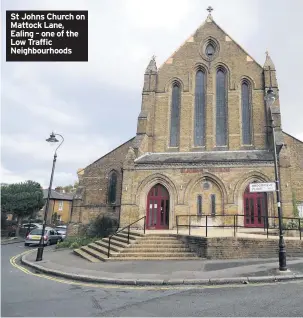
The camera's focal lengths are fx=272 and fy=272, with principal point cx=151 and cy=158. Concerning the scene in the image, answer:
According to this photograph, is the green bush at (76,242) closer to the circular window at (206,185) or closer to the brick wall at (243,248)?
the circular window at (206,185)

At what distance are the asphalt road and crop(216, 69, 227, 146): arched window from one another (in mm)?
15239

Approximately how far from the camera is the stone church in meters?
18.8

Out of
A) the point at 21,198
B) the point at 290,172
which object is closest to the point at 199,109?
the point at 290,172

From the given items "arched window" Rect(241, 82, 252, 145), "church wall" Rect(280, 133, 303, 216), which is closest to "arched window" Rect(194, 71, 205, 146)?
"arched window" Rect(241, 82, 252, 145)

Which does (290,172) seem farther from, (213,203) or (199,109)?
(199,109)

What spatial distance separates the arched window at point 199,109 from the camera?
22594 mm

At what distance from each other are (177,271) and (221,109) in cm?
1623

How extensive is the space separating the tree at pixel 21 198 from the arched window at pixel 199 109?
22091mm

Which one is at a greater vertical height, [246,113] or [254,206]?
[246,113]

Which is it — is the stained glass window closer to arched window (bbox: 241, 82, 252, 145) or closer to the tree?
arched window (bbox: 241, 82, 252, 145)

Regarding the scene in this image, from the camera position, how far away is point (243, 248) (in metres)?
12.2

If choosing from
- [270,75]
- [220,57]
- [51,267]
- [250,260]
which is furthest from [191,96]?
[51,267]

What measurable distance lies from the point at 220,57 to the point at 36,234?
73.1 ft

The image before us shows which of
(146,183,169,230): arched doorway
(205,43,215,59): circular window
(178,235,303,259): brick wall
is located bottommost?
(178,235,303,259): brick wall
